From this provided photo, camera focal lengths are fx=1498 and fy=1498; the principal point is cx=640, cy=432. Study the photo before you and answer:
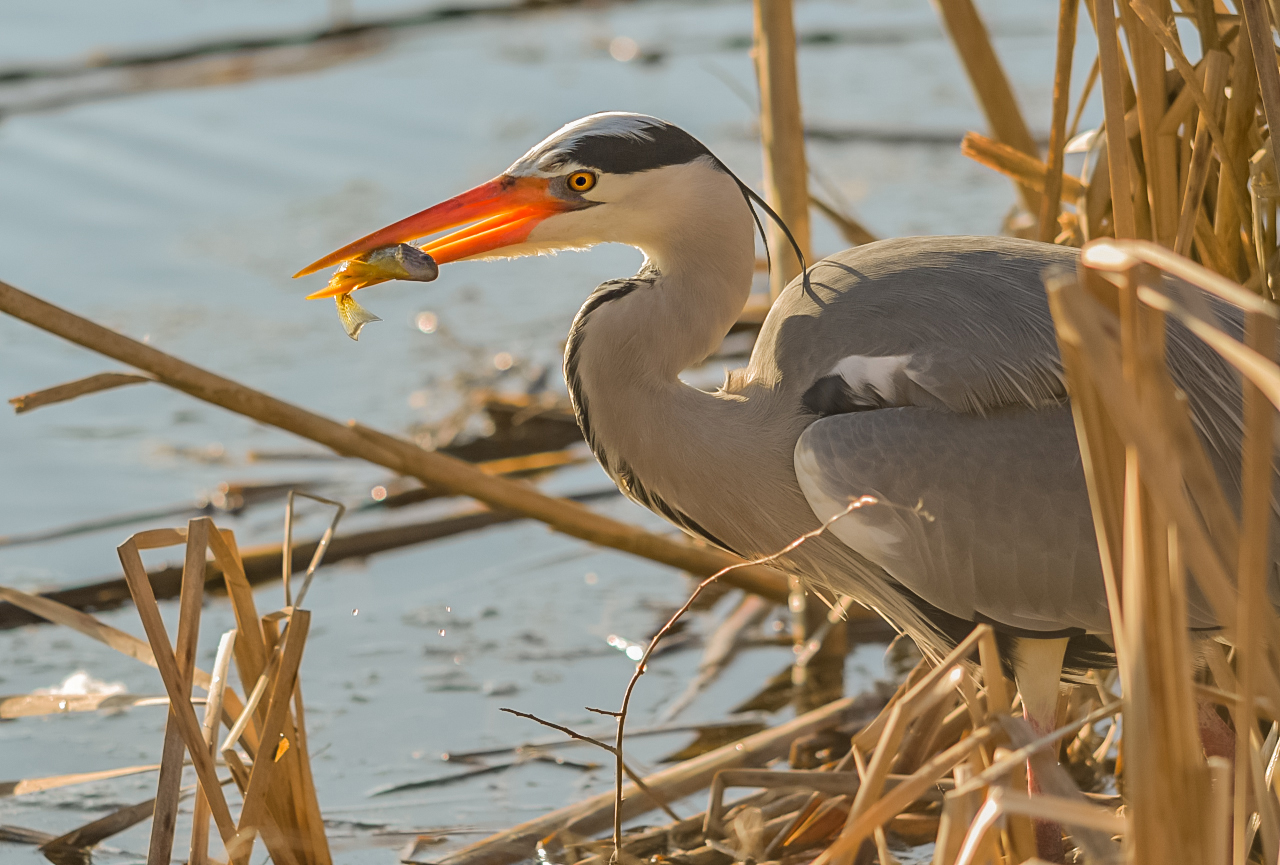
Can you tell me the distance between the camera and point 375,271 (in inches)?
97.1

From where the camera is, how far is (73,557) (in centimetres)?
408

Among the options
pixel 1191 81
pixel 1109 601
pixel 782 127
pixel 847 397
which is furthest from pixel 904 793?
pixel 782 127

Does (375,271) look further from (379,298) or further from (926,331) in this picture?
(379,298)

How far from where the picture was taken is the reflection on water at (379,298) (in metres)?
3.44

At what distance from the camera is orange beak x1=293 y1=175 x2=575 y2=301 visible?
8.30 ft

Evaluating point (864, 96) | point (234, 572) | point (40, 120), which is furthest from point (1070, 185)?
point (40, 120)

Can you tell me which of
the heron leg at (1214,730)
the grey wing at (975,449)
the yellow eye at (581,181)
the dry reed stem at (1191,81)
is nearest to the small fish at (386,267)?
the yellow eye at (581,181)

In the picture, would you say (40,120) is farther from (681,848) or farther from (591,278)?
(681,848)

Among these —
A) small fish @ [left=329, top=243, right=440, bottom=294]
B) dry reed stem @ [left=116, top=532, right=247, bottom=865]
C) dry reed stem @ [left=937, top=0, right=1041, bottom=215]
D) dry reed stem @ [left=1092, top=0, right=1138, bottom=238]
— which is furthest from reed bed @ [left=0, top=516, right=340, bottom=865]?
dry reed stem @ [left=937, top=0, right=1041, bottom=215]

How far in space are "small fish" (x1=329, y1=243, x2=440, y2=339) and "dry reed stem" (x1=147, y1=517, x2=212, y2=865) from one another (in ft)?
1.42

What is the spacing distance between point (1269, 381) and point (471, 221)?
1519 mm

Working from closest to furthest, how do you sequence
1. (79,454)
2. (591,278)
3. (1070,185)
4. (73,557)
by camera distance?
(1070,185) < (73,557) < (79,454) < (591,278)

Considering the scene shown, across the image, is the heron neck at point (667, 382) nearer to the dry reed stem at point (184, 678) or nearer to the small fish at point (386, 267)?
the small fish at point (386, 267)

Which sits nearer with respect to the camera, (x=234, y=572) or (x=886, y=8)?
(x=234, y=572)
